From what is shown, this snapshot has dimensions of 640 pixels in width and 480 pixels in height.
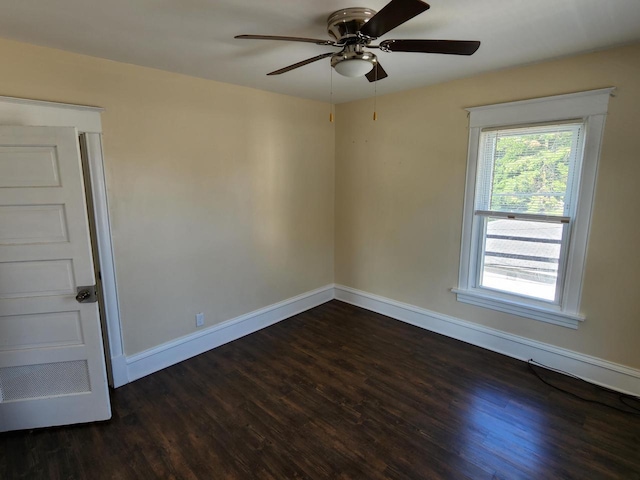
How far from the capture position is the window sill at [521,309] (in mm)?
2730

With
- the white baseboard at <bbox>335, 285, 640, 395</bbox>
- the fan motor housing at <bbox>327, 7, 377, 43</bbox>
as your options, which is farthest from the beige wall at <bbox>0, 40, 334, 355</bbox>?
the fan motor housing at <bbox>327, 7, 377, 43</bbox>

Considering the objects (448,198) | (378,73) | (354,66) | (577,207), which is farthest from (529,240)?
(354,66)

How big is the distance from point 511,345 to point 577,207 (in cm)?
135

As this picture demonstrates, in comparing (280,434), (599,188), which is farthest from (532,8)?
(280,434)

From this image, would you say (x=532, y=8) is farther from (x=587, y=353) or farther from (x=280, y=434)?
(x=280, y=434)

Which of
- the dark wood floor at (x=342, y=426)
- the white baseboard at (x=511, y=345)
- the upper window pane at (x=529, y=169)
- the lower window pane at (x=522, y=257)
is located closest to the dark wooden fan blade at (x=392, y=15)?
the upper window pane at (x=529, y=169)

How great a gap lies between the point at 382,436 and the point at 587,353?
74.5 inches

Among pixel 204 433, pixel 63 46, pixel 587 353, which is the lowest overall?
pixel 204 433

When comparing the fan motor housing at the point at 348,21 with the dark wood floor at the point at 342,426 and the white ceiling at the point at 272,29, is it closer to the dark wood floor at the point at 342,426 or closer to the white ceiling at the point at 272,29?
the white ceiling at the point at 272,29

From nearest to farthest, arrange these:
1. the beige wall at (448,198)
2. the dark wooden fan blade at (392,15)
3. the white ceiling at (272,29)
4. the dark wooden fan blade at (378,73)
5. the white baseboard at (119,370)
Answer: the dark wooden fan blade at (392,15)
the white ceiling at (272,29)
the dark wooden fan blade at (378,73)
the beige wall at (448,198)
the white baseboard at (119,370)

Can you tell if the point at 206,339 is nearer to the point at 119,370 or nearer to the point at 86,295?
the point at 119,370

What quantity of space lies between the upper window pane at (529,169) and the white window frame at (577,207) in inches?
3.0

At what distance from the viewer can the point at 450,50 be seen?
1770 millimetres

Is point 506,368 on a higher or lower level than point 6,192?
lower
